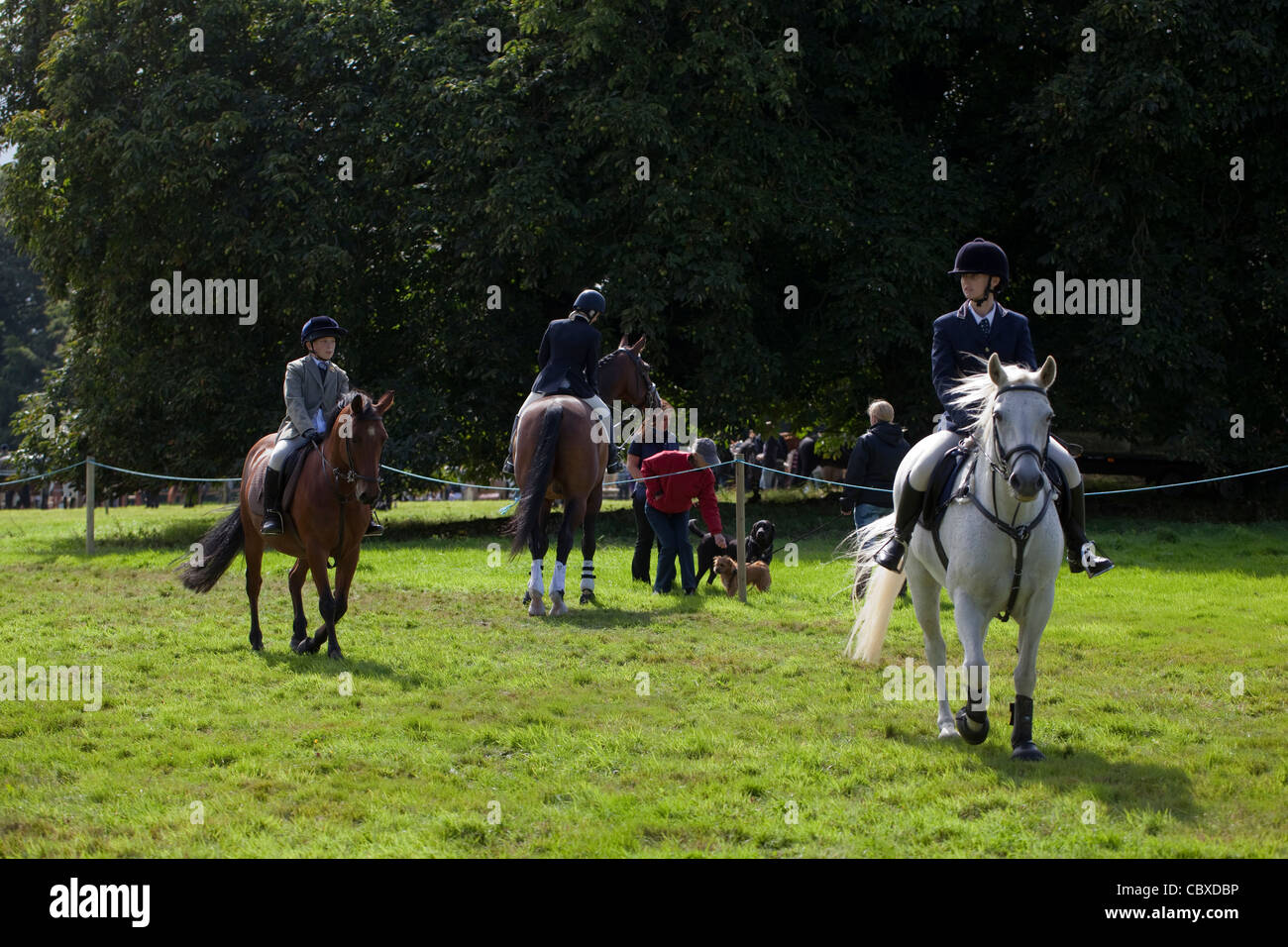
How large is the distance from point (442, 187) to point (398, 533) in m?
6.48

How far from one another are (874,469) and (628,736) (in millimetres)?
6590

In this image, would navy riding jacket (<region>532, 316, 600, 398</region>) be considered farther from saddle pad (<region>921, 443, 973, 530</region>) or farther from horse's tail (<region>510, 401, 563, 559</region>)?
saddle pad (<region>921, 443, 973, 530</region>)

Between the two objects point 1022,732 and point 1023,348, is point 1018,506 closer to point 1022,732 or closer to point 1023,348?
point 1022,732

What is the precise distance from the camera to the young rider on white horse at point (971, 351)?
771cm

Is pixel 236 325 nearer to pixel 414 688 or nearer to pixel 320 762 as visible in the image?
pixel 414 688

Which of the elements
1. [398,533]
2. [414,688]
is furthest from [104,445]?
[414,688]

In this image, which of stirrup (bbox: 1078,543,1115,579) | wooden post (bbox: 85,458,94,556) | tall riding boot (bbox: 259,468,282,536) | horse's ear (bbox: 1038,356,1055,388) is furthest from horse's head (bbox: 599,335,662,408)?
wooden post (bbox: 85,458,94,556)

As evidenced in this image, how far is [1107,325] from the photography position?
20.7 metres

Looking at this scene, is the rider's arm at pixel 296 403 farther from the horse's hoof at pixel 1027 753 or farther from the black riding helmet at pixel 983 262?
the horse's hoof at pixel 1027 753

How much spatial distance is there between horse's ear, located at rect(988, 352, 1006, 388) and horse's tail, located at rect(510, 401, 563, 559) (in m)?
5.97

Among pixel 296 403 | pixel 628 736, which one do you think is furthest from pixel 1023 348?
pixel 296 403

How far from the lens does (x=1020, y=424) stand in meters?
6.61

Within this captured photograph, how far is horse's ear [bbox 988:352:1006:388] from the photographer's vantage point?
6.66 m
